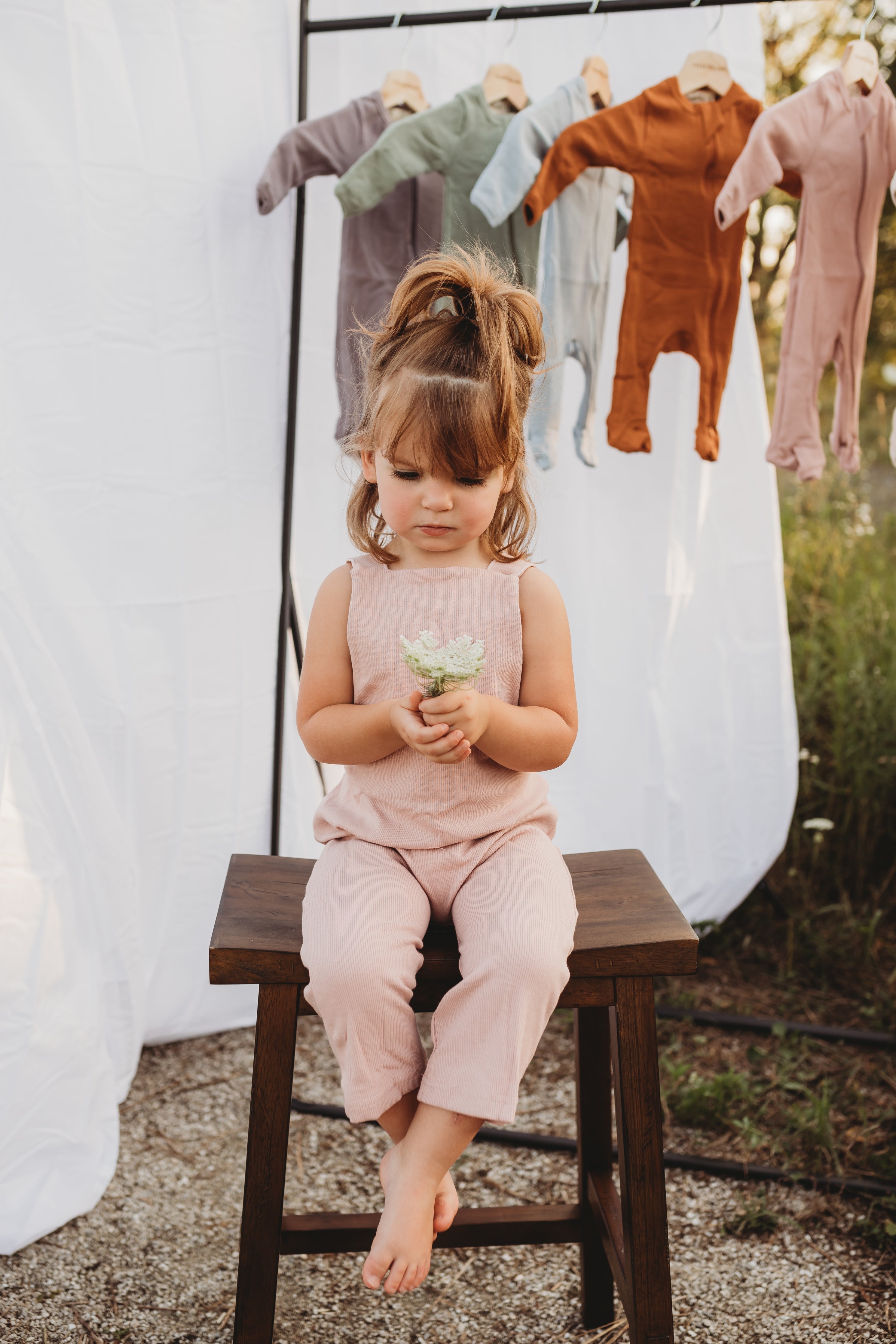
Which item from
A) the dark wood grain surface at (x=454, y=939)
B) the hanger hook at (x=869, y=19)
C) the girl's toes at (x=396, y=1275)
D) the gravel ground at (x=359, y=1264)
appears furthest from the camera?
the hanger hook at (x=869, y=19)

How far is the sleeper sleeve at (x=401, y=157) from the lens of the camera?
5.47 feet

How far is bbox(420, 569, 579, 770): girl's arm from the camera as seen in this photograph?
1.10 m

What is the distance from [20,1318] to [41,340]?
1.34 metres

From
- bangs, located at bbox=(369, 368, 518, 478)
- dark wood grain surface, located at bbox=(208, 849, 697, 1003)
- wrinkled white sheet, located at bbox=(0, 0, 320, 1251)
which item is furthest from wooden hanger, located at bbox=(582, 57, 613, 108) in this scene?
dark wood grain surface, located at bbox=(208, 849, 697, 1003)

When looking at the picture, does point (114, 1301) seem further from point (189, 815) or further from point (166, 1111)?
point (189, 815)

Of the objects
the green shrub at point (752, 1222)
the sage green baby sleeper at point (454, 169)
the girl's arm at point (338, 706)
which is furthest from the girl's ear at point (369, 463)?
the green shrub at point (752, 1222)

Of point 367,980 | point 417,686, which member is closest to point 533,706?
point 417,686

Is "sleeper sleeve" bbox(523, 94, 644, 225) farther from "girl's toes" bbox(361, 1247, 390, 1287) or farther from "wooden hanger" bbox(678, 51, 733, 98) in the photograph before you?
"girl's toes" bbox(361, 1247, 390, 1287)

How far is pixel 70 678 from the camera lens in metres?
1.75

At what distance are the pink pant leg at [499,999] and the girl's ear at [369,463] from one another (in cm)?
48

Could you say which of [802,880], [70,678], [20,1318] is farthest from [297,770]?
[802,880]

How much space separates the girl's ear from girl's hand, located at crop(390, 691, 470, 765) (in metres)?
0.29

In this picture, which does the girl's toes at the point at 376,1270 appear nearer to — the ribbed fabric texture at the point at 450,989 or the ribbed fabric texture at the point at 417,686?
the ribbed fabric texture at the point at 450,989

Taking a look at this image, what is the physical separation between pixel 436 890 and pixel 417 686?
0.22 m
